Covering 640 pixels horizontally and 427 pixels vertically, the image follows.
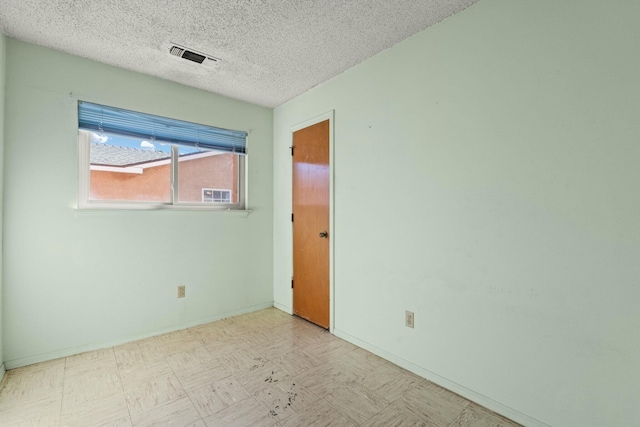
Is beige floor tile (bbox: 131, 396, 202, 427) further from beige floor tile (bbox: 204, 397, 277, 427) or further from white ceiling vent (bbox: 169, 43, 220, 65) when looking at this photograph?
white ceiling vent (bbox: 169, 43, 220, 65)

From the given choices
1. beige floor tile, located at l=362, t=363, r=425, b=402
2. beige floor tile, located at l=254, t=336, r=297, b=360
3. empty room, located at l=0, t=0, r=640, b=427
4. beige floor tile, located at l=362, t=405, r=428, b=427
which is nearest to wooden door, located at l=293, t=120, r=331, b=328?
empty room, located at l=0, t=0, r=640, b=427

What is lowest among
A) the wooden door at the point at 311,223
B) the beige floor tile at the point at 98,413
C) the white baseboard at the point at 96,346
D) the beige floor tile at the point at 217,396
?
the beige floor tile at the point at 217,396

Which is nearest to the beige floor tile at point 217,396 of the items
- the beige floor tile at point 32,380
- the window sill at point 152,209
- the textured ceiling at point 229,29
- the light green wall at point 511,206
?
the beige floor tile at point 32,380

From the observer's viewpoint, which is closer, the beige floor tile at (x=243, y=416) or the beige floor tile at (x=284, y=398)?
the beige floor tile at (x=243, y=416)

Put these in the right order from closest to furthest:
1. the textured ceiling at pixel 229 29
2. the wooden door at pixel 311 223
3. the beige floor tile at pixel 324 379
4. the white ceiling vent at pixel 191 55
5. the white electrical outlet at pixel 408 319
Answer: the textured ceiling at pixel 229 29
the beige floor tile at pixel 324 379
the white electrical outlet at pixel 408 319
the white ceiling vent at pixel 191 55
the wooden door at pixel 311 223

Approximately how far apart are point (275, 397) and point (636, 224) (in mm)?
2121

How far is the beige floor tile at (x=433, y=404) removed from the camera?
1701 mm

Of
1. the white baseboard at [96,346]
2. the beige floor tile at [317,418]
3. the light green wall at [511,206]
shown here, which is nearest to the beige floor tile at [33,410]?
the white baseboard at [96,346]

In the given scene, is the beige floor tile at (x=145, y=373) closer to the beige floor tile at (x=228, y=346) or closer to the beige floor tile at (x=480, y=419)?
the beige floor tile at (x=228, y=346)

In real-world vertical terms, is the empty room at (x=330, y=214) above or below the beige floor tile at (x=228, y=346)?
above

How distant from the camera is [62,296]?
238 centimetres

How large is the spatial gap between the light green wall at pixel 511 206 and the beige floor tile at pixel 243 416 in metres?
1.06

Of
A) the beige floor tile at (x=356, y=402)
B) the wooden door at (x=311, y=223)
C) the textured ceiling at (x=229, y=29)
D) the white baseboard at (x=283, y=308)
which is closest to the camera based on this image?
the beige floor tile at (x=356, y=402)

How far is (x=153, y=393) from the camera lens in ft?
6.36
